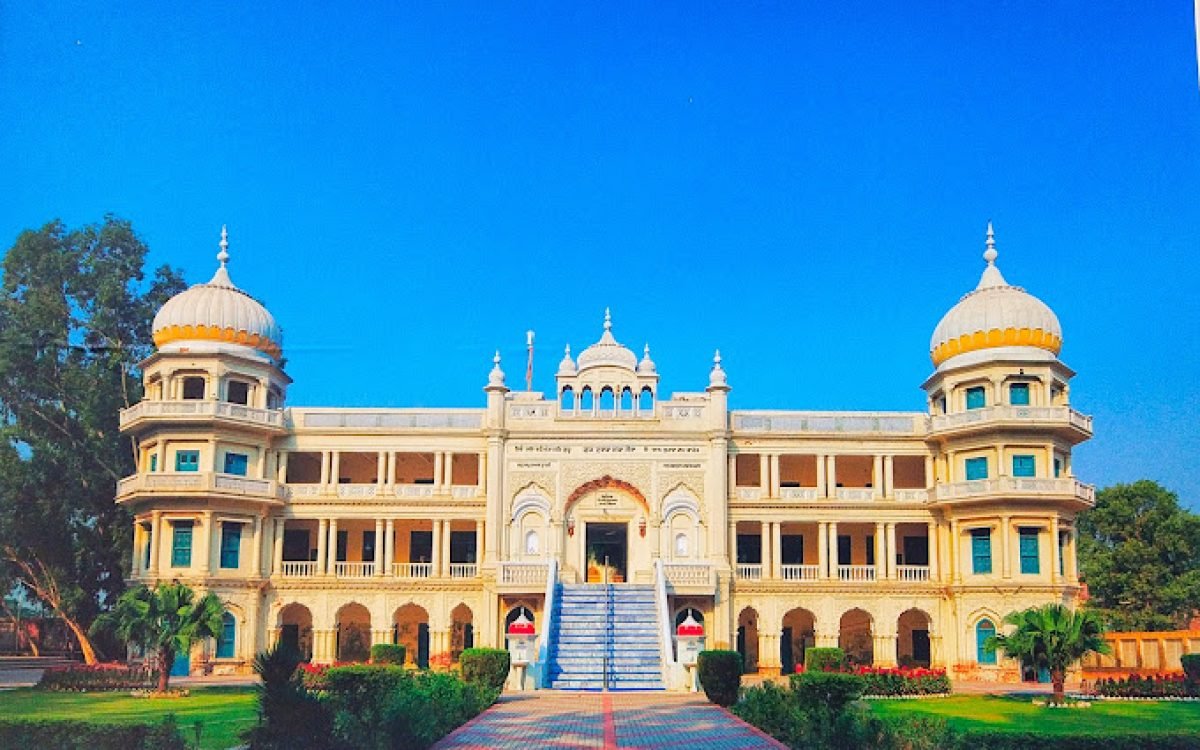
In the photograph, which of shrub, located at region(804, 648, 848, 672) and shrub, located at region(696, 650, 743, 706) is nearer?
shrub, located at region(696, 650, 743, 706)

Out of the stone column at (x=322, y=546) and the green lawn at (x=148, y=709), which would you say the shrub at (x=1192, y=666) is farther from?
the stone column at (x=322, y=546)

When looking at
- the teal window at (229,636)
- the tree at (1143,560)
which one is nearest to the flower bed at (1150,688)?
the tree at (1143,560)

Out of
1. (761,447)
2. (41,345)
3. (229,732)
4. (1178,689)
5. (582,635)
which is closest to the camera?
(229,732)

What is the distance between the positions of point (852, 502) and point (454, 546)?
14.6m

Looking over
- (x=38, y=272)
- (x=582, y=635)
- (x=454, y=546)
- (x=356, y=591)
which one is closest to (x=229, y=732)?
(x=582, y=635)

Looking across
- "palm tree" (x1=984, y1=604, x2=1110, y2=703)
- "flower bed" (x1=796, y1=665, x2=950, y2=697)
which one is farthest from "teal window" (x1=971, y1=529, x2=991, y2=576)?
"palm tree" (x1=984, y1=604, x2=1110, y2=703)

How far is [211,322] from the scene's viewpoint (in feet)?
136

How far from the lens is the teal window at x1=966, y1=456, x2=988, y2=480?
4103cm

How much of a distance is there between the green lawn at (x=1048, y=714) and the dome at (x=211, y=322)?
24.7 metres

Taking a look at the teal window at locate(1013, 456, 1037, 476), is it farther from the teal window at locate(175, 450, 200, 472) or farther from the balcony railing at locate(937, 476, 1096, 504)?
the teal window at locate(175, 450, 200, 472)

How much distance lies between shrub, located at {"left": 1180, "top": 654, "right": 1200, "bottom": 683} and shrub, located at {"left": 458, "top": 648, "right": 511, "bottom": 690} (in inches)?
727

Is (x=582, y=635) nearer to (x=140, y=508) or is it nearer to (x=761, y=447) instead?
(x=761, y=447)

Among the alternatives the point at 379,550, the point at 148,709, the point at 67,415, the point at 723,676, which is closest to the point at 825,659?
the point at 723,676

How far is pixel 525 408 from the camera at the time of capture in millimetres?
43125
